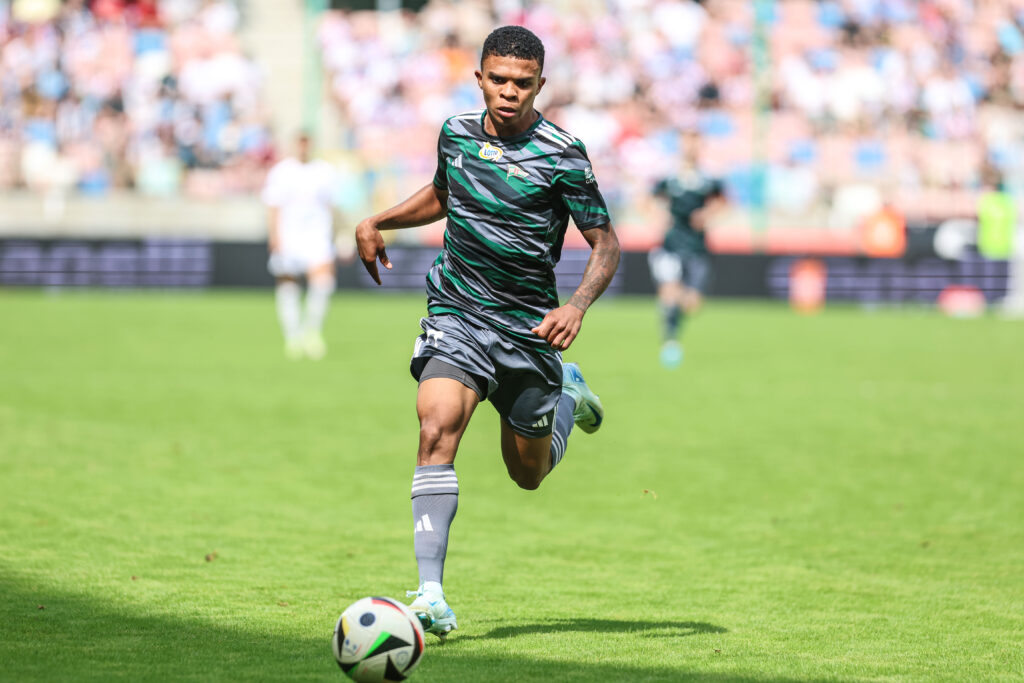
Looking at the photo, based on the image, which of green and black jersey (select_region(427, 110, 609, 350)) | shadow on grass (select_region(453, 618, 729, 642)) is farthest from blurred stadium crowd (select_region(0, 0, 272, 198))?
shadow on grass (select_region(453, 618, 729, 642))

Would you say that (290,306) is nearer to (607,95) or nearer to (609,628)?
(609,628)

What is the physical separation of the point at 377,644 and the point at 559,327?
131 cm

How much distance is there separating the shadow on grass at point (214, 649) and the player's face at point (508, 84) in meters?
1.85

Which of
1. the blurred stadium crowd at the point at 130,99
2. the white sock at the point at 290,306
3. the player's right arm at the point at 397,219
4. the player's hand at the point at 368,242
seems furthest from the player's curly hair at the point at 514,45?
the blurred stadium crowd at the point at 130,99

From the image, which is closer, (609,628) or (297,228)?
(609,628)

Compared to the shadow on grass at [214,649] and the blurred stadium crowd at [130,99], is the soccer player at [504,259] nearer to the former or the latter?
the shadow on grass at [214,649]

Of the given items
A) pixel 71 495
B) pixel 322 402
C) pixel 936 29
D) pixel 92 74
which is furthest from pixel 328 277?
pixel 936 29

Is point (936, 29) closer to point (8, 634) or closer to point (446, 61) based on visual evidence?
point (446, 61)

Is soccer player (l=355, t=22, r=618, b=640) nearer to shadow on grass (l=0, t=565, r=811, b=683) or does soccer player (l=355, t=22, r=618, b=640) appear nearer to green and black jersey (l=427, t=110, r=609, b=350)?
green and black jersey (l=427, t=110, r=609, b=350)

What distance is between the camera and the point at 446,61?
1161 inches

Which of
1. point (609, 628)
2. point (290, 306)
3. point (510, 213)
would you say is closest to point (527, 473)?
point (609, 628)

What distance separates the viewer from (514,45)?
505 centimetres

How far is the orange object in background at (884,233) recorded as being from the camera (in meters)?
26.0

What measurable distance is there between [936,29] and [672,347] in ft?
52.7
